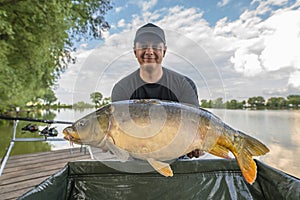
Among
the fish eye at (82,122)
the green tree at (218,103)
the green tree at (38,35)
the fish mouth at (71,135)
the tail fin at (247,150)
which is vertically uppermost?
the green tree at (38,35)

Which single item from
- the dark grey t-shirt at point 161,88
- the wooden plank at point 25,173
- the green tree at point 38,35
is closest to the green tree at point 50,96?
the green tree at point 38,35

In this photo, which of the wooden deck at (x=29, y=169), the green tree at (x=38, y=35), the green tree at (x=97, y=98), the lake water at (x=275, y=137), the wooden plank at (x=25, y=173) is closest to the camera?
the green tree at (x=97, y=98)

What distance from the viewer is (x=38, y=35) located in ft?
12.8

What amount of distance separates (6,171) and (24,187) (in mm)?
619

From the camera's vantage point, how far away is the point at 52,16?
363cm

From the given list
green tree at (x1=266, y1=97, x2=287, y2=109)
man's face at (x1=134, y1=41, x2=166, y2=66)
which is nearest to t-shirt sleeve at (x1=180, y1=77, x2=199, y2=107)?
man's face at (x1=134, y1=41, x2=166, y2=66)

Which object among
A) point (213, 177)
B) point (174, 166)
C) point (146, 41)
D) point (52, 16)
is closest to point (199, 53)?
point (146, 41)

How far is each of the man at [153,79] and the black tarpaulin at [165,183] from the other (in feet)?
1.47

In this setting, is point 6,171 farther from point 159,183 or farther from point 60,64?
point 60,64

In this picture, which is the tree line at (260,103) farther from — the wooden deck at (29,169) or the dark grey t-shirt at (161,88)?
the wooden deck at (29,169)

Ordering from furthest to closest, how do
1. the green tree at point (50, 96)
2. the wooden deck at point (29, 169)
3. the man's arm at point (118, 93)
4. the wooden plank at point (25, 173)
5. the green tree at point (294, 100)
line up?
the green tree at point (50, 96)
the green tree at point (294, 100)
the wooden plank at point (25, 173)
the wooden deck at point (29, 169)
the man's arm at point (118, 93)

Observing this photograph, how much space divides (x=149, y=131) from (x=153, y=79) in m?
0.62

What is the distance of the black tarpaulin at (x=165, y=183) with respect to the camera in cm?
137

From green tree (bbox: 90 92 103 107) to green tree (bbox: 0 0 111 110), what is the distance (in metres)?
2.63
